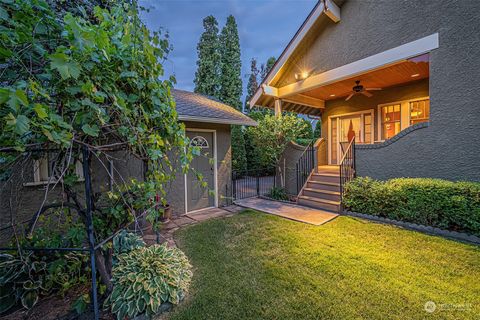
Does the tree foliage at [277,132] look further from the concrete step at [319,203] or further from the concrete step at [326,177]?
the concrete step at [319,203]

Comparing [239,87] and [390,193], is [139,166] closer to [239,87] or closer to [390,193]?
[390,193]

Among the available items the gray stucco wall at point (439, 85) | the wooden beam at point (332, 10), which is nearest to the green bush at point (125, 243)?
the gray stucco wall at point (439, 85)

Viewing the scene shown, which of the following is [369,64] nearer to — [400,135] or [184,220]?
[400,135]

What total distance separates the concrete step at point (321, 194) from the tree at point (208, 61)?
34.9 ft

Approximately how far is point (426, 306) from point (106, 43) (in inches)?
159

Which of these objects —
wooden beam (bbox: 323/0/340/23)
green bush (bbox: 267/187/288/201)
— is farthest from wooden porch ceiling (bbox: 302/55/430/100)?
green bush (bbox: 267/187/288/201)

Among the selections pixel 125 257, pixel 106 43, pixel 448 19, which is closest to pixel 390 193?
pixel 448 19

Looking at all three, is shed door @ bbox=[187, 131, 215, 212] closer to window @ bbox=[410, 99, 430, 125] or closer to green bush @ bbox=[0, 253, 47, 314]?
green bush @ bbox=[0, 253, 47, 314]

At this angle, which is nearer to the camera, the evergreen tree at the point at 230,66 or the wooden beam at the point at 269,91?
the wooden beam at the point at 269,91

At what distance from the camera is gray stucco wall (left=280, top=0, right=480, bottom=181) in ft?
14.8

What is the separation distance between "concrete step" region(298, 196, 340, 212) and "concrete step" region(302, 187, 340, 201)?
0.18 m

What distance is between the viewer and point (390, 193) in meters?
4.97

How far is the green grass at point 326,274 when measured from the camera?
2375mm

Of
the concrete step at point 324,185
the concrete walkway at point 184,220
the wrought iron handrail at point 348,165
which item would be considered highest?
the wrought iron handrail at point 348,165
